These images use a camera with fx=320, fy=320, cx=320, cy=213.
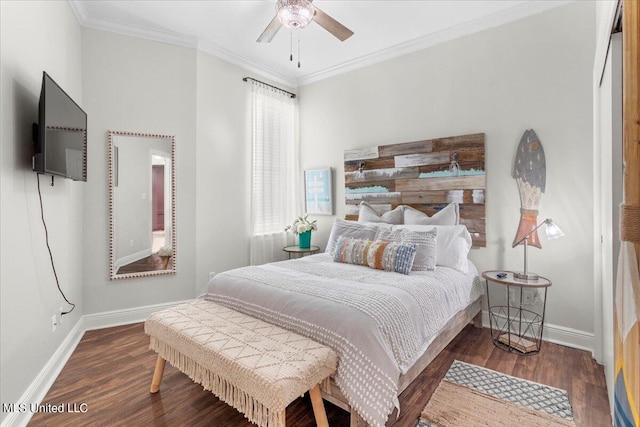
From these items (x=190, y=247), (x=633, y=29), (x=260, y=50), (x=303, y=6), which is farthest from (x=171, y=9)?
(x=633, y=29)

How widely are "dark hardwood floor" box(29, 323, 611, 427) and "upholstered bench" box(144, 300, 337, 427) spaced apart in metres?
0.20

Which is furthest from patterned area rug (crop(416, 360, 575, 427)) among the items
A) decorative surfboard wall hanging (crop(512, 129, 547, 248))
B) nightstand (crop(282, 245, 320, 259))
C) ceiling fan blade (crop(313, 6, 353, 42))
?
ceiling fan blade (crop(313, 6, 353, 42))

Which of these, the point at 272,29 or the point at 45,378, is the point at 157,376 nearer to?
the point at 45,378

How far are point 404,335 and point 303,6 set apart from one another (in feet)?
7.72

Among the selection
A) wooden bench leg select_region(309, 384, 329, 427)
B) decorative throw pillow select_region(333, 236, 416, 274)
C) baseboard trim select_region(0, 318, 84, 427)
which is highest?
decorative throw pillow select_region(333, 236, 416, 274)

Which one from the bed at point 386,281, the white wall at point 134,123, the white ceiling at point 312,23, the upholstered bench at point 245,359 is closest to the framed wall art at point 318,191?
the bed at point 386,281

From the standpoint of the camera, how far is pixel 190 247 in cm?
365

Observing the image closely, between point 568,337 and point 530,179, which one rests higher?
point 530,179

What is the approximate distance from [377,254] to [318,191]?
1961 millimetres

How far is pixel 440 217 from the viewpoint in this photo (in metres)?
3.21

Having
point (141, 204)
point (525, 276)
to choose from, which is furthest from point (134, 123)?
point (525, 276)

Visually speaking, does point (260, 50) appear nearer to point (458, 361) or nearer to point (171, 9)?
point (171, 9)

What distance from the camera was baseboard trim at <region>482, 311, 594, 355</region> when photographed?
265cm

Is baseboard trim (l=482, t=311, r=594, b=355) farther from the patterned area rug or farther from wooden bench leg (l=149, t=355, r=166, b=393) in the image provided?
wooden bench leg (l=149, t=355, r=166, b=393)
